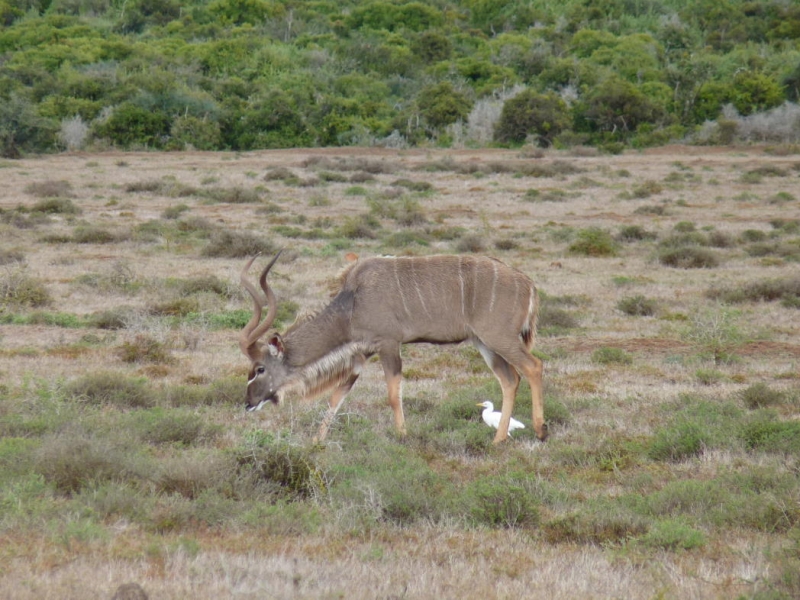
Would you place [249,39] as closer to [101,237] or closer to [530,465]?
[101,237]

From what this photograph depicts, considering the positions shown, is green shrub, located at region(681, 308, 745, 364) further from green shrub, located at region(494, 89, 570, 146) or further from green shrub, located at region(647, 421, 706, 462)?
green shrub, located at region(494, 89, 570, 146)

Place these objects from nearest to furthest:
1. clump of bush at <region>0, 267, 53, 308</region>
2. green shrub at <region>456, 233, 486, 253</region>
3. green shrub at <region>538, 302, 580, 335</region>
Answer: green shrub at <region>538, 302, 580, 335</region>, clump of bush at <region>0, 267, 53, 308</region>, green shrub at <region>456, 233, 486, 253</region>

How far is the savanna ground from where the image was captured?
519 centimetres

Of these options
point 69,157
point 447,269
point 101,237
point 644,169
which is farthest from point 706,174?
point 447,269

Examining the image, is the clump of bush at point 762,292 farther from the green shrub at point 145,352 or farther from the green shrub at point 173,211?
the green shrub at point 173,211

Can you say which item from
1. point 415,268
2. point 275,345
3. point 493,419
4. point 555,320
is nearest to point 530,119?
point 555,320

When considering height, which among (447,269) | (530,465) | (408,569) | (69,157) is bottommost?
(69,157)

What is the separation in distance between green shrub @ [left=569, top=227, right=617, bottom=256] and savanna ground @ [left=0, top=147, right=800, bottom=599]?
0.25 feet

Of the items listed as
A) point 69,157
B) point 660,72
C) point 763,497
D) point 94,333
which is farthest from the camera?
point 660,72

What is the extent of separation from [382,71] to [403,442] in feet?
226

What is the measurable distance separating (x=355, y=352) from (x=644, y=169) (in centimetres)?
3341

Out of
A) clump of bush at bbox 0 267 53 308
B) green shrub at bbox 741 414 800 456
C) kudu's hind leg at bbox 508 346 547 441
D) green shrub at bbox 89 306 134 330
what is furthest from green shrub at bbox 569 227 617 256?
green shrub at bbox 741 414 800 456

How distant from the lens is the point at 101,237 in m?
21.5

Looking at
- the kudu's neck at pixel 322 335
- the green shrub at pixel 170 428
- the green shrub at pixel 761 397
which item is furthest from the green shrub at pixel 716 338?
the green shrub at pixel 170 428
